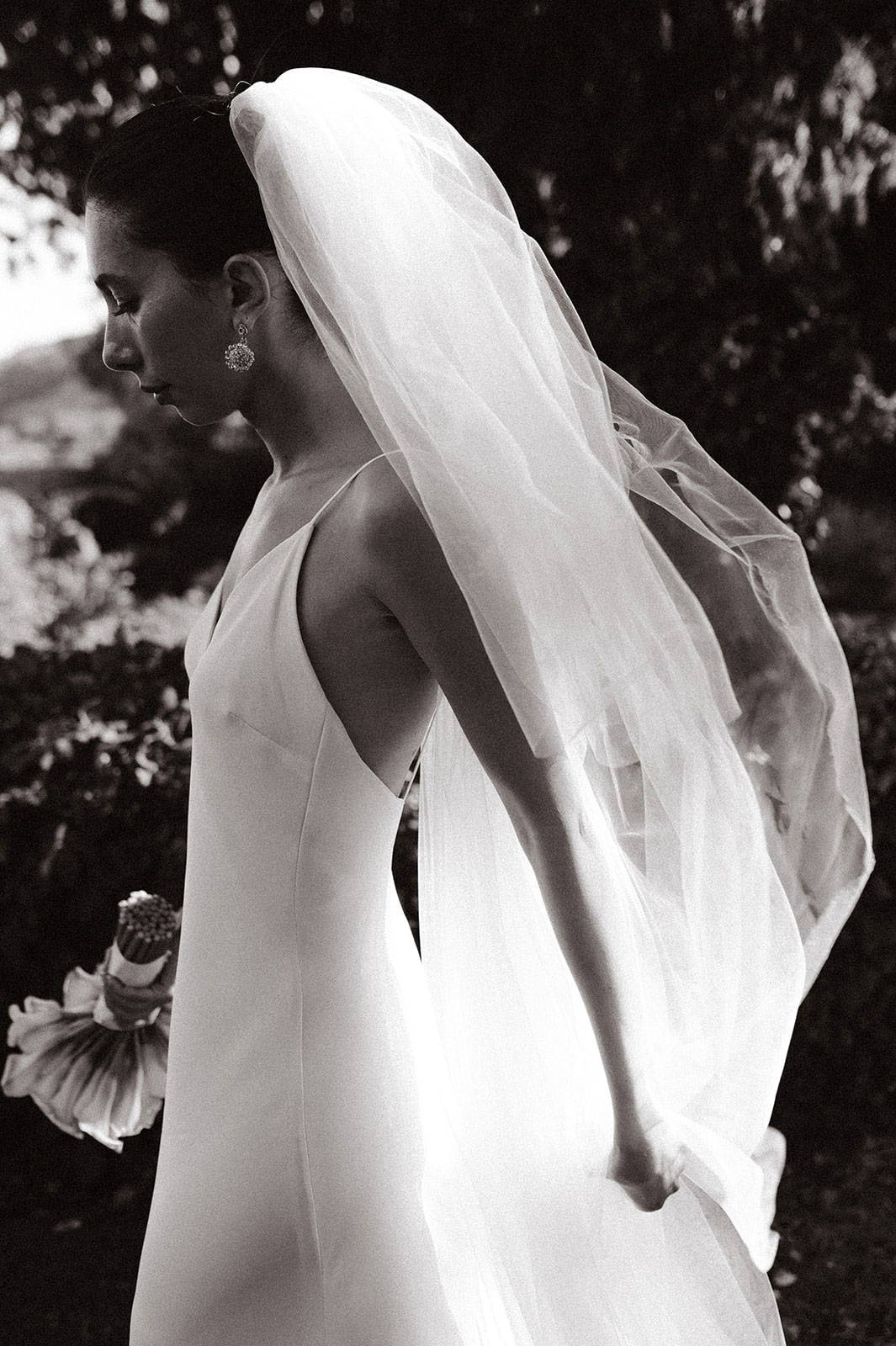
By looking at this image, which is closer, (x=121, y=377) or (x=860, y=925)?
(x=860, y=925)

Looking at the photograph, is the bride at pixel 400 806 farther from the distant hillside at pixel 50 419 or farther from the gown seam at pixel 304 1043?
the distant hillside at pixel 50 419

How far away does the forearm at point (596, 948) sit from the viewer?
148 cm

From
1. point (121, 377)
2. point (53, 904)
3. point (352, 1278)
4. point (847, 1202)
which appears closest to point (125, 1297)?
point (53, 904)

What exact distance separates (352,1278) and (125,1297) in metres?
2.48

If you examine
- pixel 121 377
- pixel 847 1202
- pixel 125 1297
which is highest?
pixel 847 1202

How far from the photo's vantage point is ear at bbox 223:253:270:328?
1.70 meters

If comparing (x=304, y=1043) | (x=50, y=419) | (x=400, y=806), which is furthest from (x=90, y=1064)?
(x=50, y=419)

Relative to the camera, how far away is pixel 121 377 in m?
13.7

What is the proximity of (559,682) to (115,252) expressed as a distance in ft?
2.67

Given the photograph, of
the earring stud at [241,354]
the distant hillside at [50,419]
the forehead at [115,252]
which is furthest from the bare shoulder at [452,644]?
the distant hillside at [50,419]

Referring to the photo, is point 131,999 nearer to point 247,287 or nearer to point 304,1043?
point 304,1043

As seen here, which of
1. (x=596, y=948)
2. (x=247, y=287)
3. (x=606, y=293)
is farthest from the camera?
(x=606, y=293)

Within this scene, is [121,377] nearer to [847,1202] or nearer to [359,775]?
[847,1202]

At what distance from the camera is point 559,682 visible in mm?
1514
